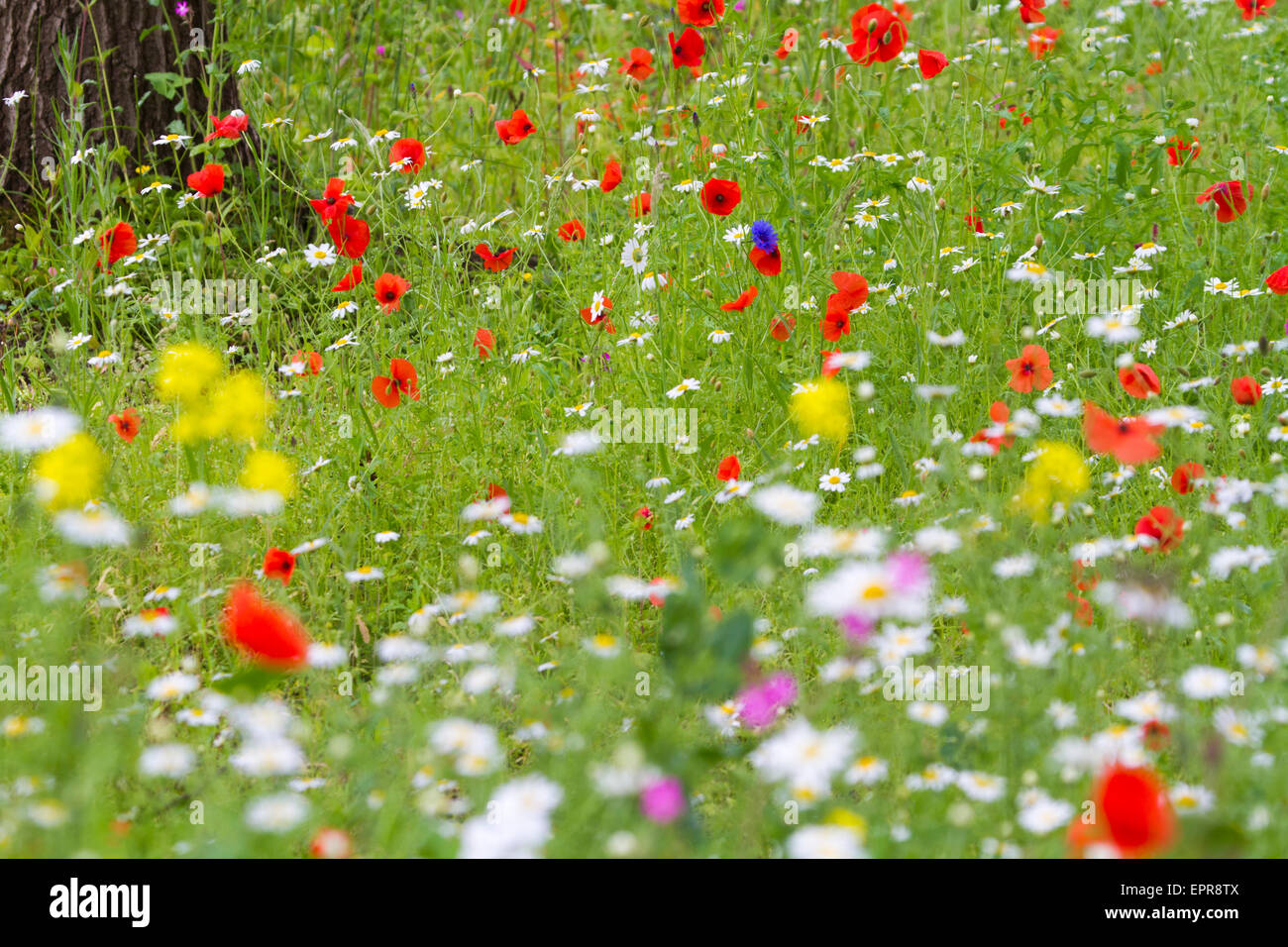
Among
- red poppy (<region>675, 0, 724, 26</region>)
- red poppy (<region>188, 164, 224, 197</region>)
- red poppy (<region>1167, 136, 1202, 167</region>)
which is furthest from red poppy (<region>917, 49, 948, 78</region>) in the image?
red poppy (<region>188, 164, 224, 197</region>)

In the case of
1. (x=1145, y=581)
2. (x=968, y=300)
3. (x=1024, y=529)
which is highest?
(x=968, y=300)

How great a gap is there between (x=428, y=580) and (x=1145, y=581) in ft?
4.72

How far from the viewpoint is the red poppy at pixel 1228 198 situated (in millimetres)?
3211

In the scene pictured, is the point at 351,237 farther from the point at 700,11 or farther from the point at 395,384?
the point at 700,11

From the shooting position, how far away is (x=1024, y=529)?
7.75 ft

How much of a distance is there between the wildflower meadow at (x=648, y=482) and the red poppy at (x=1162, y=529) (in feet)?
0.15

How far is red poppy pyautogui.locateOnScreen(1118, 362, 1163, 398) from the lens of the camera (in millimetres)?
2291

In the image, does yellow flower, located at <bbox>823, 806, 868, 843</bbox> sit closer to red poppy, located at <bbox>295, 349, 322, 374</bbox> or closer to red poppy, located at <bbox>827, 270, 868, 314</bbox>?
red poppy, located at <bbox>827, 270, 868, 314</bbox>

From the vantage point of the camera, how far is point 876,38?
10.5 ft

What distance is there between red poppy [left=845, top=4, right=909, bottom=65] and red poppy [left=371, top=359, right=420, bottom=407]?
4.66ft

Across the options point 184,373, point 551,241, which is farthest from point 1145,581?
point 551,241

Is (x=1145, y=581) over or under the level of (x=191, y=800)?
over

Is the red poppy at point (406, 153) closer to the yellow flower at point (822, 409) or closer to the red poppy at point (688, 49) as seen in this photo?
the red poppy at point (688, 49)

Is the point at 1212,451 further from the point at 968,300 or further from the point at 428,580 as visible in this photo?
the point at 428,580
